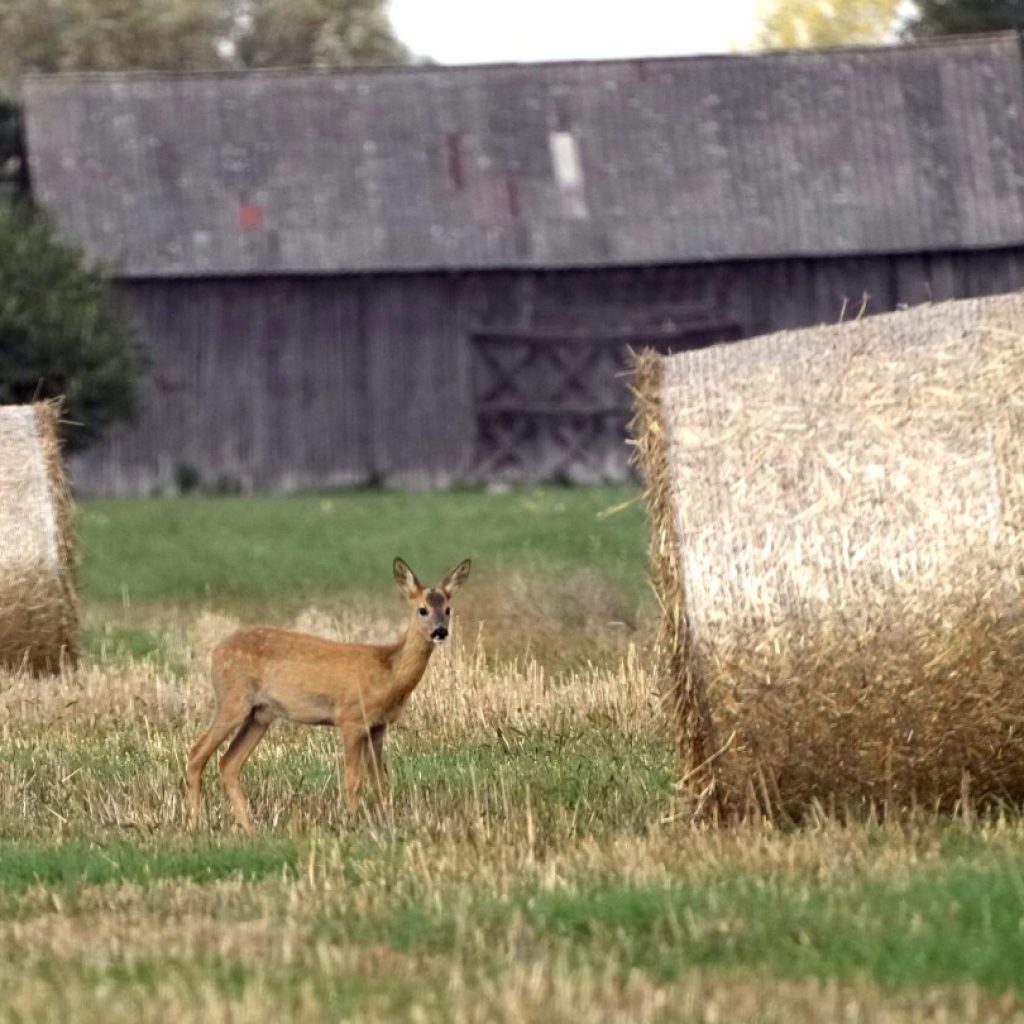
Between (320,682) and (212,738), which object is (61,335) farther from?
(320,682)

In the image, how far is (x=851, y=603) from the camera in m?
8.88

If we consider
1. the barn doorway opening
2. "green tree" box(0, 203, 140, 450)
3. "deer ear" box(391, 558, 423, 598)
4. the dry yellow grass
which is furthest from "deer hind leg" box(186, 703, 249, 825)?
the barn doorway opening

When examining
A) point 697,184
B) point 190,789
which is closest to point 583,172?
point 697,184

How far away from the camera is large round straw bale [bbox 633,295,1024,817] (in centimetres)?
880

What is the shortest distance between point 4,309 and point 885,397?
2136 centimetres

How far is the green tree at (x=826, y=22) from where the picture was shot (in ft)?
193

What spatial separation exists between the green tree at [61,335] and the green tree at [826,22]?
3180 centimetres

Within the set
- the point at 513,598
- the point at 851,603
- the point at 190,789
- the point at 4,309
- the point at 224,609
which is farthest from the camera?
the point at 4,309

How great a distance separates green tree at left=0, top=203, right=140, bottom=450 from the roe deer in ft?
61.8

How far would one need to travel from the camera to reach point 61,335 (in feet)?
95.8

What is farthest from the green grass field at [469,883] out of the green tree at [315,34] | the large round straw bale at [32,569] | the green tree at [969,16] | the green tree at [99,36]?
the green tree at [315,34]

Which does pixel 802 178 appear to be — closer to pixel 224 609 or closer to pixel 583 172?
pixel 583 172

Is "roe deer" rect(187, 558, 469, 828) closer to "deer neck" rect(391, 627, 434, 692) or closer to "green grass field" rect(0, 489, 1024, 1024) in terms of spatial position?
"deer neck" rect(391, 627, 434, 692)

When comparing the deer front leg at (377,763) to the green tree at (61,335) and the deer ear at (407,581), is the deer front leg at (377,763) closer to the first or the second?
the deer ear at (407,581)
